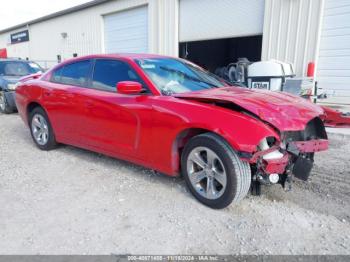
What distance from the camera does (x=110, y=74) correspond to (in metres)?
3.85

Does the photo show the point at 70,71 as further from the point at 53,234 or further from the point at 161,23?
the point at 161,23

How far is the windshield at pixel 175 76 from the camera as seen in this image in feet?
11.4

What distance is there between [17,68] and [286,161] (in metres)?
9.09

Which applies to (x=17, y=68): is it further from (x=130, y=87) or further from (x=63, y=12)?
(x=63, y=12)

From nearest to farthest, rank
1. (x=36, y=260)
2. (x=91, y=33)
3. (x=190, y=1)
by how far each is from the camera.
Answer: (x=36, y=260)
(x=190, y=1)
(x=91, y=33)

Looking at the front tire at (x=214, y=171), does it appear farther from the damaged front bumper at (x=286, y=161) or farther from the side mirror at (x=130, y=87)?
the side mirror at (x=130, y=87)

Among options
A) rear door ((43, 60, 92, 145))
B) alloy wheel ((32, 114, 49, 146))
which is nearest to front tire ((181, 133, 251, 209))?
rear door ((43, 60, 92, 145))

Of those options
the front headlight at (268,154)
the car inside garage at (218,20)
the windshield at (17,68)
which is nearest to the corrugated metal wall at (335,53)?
the car inside garage at (218,20)

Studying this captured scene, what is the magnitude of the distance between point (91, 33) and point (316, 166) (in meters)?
14.0

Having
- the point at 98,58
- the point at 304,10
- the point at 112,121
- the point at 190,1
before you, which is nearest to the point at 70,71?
the point at 98,58

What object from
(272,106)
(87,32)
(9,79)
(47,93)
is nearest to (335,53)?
(272,106)

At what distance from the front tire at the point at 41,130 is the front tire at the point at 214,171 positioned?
2.62 metres

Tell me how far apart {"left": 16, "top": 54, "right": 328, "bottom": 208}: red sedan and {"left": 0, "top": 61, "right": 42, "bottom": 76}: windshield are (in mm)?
5666

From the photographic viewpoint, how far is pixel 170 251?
238 cm
